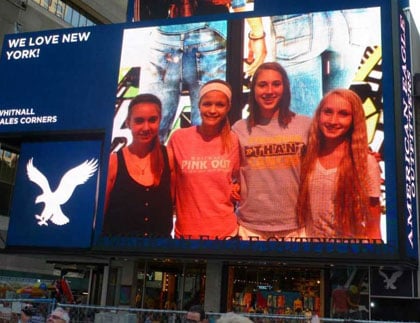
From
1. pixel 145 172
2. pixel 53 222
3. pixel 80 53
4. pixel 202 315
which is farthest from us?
pixel 80 53

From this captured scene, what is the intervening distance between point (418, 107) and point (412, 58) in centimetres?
215

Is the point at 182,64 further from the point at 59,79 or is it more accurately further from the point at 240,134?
the point at 59,79

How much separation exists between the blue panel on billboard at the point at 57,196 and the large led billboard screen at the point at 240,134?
0.34 feet

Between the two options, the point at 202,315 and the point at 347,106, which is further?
the point at 347,106

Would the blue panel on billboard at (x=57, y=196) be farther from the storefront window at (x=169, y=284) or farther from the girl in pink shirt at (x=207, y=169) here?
the girl in pink shirt at (x=207, y=169)

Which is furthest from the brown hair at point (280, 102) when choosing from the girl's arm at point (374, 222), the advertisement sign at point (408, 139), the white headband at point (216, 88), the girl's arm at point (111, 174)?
the girl's arm at point (111, 174)

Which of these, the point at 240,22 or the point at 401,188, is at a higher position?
the point at 240,22

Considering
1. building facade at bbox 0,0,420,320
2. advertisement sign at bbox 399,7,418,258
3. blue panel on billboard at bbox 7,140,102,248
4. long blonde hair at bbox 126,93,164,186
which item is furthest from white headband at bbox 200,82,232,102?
advertisement sign at bbox 399,7,418,258

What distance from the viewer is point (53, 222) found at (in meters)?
24.6

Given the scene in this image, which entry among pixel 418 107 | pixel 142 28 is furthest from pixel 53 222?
pixel 418 107

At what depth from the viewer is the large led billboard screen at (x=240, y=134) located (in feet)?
66.4

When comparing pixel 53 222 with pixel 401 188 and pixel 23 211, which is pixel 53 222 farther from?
pixel 401 188

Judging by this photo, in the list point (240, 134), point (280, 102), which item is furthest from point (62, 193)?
point (280, 102)

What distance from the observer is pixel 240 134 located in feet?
72.2
